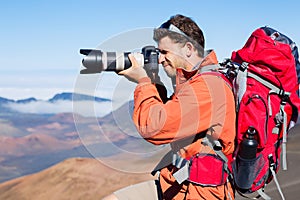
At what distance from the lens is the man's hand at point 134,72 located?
3410 millimetres

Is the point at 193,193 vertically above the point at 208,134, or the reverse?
the point at 208,134

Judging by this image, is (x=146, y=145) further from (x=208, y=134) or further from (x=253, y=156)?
(x=253, y=156)

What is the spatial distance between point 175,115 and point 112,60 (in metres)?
0.59

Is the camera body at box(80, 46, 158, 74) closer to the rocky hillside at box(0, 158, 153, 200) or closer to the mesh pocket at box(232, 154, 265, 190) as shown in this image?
the mesh pocket at box(232, 154, 265, 190)

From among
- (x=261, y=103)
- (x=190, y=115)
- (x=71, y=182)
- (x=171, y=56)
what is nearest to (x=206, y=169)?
(x=190, y=115)

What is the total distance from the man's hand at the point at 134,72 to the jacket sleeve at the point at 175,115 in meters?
0.23

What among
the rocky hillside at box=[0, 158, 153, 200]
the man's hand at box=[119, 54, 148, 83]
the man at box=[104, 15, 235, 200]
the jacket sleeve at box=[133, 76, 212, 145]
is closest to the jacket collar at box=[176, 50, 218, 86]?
the man at box=[104, 15, 235, 200]

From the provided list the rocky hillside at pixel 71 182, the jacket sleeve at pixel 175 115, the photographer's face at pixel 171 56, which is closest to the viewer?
the jacket sleeve at pixel 175 115

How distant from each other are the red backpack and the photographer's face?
32cm

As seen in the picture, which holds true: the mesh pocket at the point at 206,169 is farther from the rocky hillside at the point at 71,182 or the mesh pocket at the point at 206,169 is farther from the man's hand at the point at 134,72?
the rocky hillside at the point at 71,182

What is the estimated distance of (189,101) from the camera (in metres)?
3.15

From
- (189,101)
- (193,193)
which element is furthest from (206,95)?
(193,193)

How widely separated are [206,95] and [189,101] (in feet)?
0.36

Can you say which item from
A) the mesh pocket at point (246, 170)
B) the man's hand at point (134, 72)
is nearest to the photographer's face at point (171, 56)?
the man's hand at point (134, 72)
